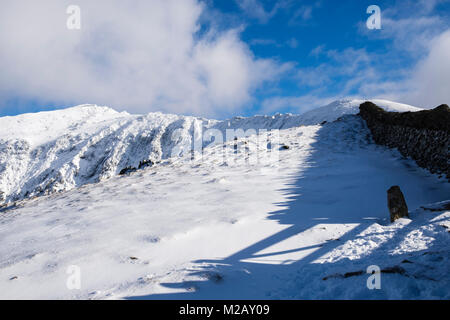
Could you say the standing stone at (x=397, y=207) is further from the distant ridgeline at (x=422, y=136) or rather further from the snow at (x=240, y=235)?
the distant ridgeline at (x=422, y=136)

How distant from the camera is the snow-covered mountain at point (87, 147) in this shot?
3659 inches

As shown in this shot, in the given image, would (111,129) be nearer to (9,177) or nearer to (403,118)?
(9,177)

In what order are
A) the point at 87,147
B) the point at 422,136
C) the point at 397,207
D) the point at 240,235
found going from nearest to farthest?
the point at 240,235, the point at 397,207, the point at 422,136, the point at 87,147

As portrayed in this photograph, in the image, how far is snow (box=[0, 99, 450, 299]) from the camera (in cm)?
290

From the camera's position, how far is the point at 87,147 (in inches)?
4117

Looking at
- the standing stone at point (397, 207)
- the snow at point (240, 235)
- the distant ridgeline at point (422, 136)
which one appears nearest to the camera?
the snow at point (240, 235)

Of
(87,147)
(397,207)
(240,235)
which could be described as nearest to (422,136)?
(397,207)

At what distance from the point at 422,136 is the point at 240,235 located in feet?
28.4

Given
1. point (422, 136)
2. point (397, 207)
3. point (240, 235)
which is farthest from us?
point (422, 136)

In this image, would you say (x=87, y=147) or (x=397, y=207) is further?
(x=87, y=147)

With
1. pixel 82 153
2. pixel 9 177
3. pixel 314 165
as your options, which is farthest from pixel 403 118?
pixel 9 177

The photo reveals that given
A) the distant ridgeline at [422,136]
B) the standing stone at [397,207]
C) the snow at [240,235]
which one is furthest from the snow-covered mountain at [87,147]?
the standing stone at [397,207]

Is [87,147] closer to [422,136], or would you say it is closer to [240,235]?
[240,235]

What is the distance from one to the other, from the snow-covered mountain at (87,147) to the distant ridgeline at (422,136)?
69.4 m
